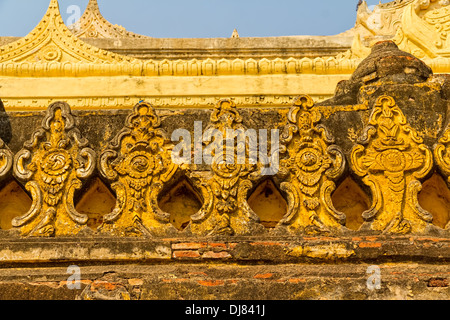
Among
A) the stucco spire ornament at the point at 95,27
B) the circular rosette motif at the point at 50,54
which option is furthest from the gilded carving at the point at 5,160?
the stucco spire ornament at the point at 95,27

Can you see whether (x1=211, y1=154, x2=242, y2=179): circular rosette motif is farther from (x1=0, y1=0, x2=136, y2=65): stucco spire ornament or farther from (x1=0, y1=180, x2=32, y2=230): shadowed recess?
(x1=0, y1=0, x2=136, y2=65): stucco spire ornament

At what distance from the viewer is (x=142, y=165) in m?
6.17

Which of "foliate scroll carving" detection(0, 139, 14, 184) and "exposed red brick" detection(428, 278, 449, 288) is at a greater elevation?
"foliate scroll carving" detection(0, 139, 14, 184)

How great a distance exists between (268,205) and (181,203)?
2.51ft

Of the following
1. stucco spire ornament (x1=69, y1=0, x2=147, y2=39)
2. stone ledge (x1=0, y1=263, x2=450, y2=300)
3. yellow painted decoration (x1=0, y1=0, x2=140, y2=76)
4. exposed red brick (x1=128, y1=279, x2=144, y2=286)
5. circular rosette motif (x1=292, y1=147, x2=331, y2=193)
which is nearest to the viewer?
stone ledge (x1=0, y1=263, x2=450, y2=300)

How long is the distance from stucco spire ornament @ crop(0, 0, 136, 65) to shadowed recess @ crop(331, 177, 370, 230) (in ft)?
19.3

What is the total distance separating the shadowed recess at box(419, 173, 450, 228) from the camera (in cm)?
631

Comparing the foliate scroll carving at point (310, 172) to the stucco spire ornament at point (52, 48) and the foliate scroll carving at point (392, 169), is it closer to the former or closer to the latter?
the foliate scroll carving at point (392, 169)

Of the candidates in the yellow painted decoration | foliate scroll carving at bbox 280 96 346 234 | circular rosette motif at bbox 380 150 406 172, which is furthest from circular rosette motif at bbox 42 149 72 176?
the yellow painted decoration

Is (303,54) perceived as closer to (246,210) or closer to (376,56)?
(376,56)

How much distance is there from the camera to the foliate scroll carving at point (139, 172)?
6.02 metres

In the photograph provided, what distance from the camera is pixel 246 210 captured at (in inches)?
239

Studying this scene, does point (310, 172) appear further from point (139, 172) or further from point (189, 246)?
point (139, 172)

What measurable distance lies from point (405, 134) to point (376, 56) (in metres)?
1.31
